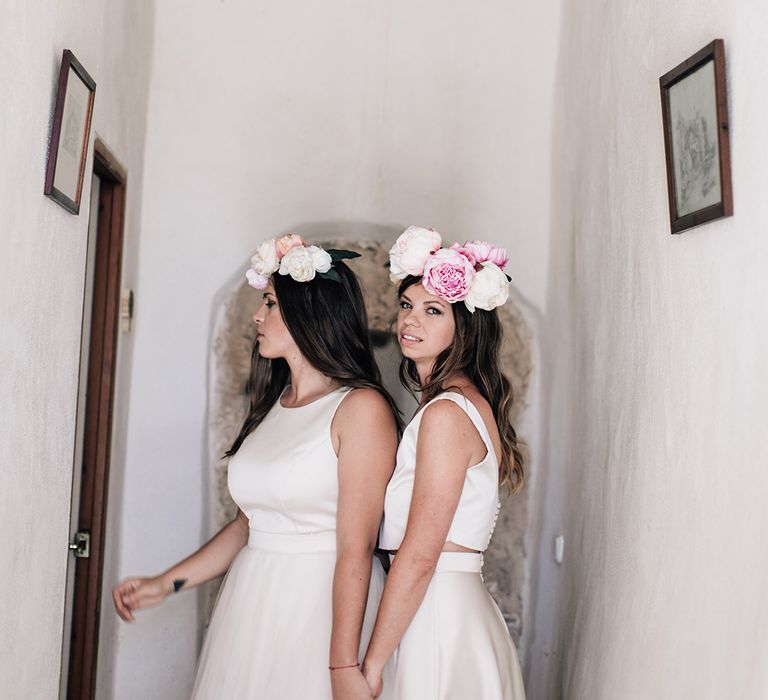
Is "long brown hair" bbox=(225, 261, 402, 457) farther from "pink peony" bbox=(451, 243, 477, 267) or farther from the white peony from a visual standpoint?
"pink peony" bbox=(451, 243, 477, 267)

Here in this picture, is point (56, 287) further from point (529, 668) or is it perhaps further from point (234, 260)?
point (529, 668)

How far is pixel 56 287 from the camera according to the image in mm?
1919

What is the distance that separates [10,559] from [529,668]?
1.89m

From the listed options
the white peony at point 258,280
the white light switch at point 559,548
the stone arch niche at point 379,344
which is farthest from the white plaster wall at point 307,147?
the white light switch at point 559,548

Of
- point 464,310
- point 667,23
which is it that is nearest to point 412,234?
point 464,310

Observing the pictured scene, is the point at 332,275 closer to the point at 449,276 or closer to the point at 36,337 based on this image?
the point at 449,276

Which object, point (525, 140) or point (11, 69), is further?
point (525, 140)

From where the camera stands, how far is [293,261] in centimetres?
239

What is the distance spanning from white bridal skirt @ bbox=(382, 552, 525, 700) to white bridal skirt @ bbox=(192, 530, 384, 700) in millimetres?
205

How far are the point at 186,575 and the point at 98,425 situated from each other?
0.52 meters

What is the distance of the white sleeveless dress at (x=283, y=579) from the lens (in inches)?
86.7

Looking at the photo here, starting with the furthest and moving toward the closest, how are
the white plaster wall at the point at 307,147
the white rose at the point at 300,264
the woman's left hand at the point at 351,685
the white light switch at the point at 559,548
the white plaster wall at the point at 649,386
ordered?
the white plaster wall at the point at 307,147, the white light switch at the point at 559,548, the white rose at the point at 300,264, the woman's left hand at the point at 351,685, the white plaster wall at the point at 649,386

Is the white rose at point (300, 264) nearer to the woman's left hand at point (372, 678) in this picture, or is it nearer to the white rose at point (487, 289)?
the white rose at point (487, 289)

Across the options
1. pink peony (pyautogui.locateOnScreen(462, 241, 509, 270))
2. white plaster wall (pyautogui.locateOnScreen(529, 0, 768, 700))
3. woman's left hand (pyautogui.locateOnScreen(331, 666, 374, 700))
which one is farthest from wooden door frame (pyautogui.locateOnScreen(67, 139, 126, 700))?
white plaster wall (pyautogui.locateOnScreen(529, 0, 768, 700))
